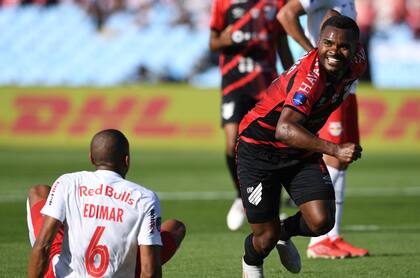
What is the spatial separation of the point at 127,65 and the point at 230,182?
12550 mm

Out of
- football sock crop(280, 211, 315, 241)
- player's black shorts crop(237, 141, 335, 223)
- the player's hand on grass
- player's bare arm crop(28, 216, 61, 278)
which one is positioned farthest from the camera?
football sock crop(280, 211, 315, 241)

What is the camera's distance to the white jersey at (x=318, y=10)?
359 inches

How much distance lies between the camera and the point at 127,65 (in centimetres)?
2828

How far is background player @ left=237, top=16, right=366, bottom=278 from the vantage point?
6480mm

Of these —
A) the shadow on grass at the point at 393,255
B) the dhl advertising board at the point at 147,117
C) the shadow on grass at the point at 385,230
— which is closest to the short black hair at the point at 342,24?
the shadow on grass at the point at 393,255

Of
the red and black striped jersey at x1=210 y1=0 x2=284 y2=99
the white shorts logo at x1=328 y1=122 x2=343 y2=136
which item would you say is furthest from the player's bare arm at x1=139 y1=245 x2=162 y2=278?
the red and black striped jersey at x1=210 y1=0 x2=284 y2=99

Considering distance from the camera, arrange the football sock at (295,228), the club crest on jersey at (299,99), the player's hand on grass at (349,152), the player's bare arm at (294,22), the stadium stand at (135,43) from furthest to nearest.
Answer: the stadium stand at (135,43)
the player's bare arm at (294,22)
the football sock at (295,228)
the club crest on jersey at (299,99)
the player's hand on grass at (349,152)

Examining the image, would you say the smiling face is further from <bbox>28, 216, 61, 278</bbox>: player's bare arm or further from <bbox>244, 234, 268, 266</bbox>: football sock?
<bbox>28, 216, 61, 278</bbox>: player's bare arm

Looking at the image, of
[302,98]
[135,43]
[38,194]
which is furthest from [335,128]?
[135,43]

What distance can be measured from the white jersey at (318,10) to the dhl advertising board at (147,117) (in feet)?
42.4

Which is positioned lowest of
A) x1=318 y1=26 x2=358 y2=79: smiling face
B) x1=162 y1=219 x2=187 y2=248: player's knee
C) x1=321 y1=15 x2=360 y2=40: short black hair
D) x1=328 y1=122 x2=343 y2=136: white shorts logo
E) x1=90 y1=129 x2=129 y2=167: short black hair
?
x1=162 y1=219 x2=187 y2=248: player's knee

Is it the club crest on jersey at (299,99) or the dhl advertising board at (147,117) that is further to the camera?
the dhl advertising board at (147,117)

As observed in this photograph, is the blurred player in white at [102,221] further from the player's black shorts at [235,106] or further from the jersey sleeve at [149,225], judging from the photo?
the player's black shorts at [235,106]

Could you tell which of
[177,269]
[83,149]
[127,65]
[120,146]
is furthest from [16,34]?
[120,146]
